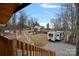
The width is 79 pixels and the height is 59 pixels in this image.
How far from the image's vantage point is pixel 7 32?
56.5 inches

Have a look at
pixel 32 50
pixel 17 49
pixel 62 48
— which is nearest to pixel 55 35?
pixel 62 48

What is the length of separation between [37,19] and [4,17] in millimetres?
296

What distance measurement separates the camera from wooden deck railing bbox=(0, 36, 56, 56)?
4.66ft

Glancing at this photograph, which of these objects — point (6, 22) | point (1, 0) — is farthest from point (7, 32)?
point (1, 0)

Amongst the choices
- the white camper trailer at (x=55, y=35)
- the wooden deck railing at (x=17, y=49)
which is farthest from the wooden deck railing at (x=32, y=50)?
the white camper trailer at (x=55, y=35)

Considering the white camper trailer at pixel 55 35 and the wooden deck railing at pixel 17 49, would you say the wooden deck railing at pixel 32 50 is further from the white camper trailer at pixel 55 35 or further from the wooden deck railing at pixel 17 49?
the white camper trailer at pixel 55 35

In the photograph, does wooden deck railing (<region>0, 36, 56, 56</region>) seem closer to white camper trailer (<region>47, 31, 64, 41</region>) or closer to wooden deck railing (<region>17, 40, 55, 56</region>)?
wooden deck railing (<region>17, 40, 55, 56</region>)

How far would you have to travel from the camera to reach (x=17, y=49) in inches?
56.9

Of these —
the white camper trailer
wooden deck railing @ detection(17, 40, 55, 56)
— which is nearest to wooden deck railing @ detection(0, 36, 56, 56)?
wooden deck railing @ detection(17, 40, 55, 56)

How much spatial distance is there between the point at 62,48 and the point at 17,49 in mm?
405

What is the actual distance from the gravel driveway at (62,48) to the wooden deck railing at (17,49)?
0.04 m

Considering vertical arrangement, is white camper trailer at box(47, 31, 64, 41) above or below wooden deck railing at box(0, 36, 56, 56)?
above

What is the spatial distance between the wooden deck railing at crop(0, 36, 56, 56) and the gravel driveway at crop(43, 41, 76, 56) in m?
0.04

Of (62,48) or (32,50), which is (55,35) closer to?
(62,48)
